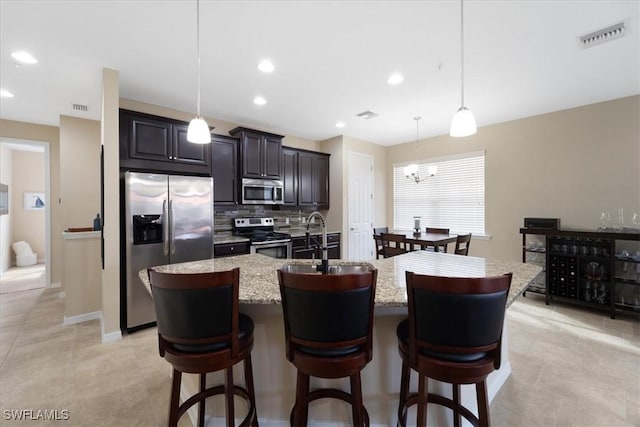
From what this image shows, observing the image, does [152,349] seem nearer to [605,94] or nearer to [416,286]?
[416,286]

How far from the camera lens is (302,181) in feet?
16.6

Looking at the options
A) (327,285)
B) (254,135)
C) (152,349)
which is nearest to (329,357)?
(327,285)

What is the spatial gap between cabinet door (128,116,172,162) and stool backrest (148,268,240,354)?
8.37 ft

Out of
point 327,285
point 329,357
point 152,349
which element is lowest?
point 152,349

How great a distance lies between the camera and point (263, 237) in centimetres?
425

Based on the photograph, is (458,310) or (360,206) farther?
(360,206)

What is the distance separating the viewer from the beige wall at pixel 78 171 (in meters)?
3.92

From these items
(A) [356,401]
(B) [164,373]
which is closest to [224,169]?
(B) [164,373]

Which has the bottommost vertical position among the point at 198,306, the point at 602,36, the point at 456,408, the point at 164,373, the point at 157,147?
the point at 164,373

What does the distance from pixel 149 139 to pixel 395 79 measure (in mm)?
2927

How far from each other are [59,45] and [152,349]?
2.83m

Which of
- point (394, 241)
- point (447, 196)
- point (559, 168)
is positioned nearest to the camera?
point (394, 241)

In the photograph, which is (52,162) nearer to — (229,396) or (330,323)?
(229,396)

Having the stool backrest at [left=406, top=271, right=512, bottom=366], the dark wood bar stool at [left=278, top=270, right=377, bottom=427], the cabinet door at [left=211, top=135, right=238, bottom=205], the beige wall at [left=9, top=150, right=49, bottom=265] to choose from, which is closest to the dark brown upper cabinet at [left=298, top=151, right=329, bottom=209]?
the cabinet door at [left=211, top=135, right=238, bottom=205]
